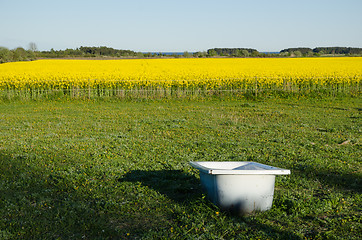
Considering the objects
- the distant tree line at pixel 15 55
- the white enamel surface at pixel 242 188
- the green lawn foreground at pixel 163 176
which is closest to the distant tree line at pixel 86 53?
the distant tree line at pixel 15 55

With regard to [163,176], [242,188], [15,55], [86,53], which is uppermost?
[86,53]

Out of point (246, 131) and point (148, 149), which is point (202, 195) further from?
point (246, 131)

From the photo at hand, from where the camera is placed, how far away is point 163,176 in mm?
6656

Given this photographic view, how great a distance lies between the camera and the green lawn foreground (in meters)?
4.69

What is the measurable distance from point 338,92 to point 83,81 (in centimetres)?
1443

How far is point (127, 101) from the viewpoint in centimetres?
1977

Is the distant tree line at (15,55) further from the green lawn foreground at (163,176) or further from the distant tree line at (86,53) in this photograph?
the green lawn foreground at (163,176)

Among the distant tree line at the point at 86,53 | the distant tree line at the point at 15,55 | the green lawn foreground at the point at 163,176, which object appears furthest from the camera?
the distant tree line at the point at 86,53

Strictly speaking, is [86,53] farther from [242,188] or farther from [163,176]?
[242,188]

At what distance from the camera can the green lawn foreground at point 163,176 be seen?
15.4ft

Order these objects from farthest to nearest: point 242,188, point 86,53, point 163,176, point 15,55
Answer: point 86,53
point 15,55
point 163,176
point 242,188

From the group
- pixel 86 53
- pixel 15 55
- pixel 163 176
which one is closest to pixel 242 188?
pixel 163 176

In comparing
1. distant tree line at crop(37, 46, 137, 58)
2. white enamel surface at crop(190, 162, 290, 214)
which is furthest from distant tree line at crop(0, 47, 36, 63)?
white enamel surface at crop(190, 162, 290, 214)

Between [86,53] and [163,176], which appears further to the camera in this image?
[86,53]
